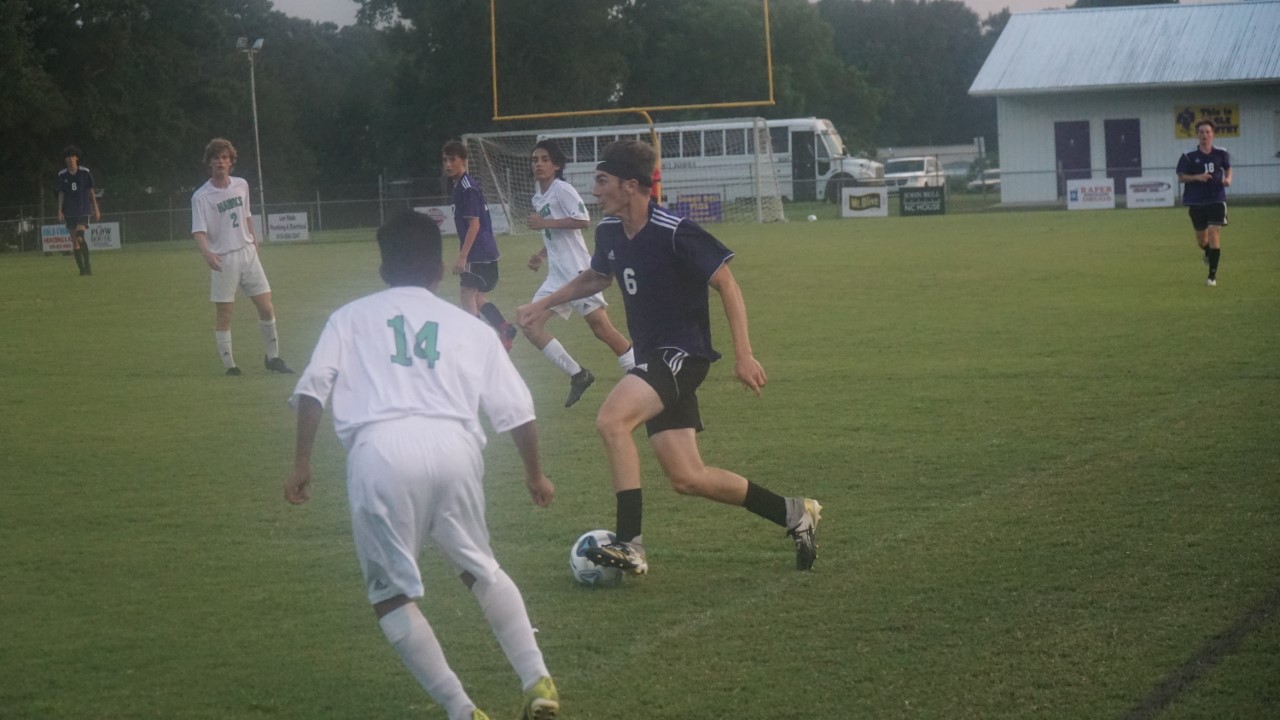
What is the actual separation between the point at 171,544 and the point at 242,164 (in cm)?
6111

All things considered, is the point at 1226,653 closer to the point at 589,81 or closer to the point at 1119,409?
the point at 1119,409

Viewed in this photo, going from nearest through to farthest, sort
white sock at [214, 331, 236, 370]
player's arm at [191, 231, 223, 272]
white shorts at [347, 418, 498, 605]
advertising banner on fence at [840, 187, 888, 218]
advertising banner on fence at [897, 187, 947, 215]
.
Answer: white shorts at [347, 418, 498, 605] → player's arm at [191, 231, 223, 272] → white sock at [214, 331, 236, 370] → advertising banner on fence at [897, 187, 947, 215] → advertising banner on fence at [840, 187, 888, 218]

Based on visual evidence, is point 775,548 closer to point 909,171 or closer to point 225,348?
point 225,348

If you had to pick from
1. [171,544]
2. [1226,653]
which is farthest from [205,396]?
[1226,653]

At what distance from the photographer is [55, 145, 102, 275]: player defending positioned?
28.3m

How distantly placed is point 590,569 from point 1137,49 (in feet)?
154

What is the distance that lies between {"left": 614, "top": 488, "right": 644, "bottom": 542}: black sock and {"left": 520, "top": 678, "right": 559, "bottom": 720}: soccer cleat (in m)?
1.90

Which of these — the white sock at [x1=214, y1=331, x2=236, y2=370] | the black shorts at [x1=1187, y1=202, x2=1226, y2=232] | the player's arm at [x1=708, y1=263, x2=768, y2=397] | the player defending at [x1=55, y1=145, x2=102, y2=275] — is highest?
the player defending at [x1=55, y1=145, x2=102, y2=275]

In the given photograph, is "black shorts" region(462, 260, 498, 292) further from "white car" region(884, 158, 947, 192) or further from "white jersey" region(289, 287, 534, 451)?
"white car" region(884, 158, 947, 192)

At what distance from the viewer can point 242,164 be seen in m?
65.5

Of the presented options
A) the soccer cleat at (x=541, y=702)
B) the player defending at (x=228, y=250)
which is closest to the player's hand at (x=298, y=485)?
the soccer cleat at (x=541, y=702)

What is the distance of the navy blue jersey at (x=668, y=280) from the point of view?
20.1ft

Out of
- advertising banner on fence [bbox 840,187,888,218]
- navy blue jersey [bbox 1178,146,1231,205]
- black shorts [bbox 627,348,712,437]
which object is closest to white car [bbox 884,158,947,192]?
advertising banner on fence [bbox 840,187,888,218]

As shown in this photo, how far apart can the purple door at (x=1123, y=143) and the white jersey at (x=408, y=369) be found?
152 ft
